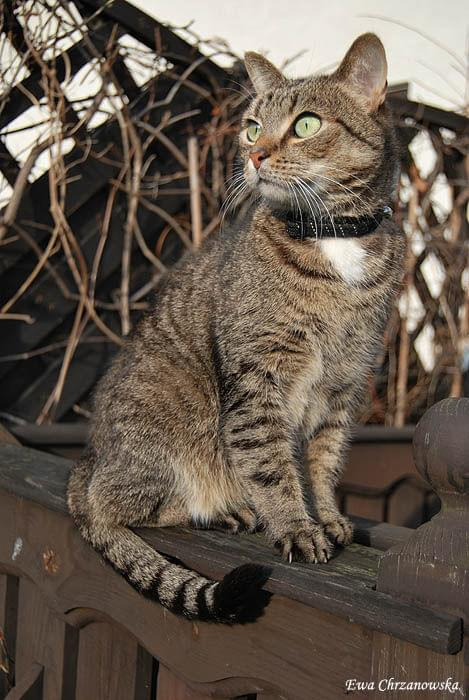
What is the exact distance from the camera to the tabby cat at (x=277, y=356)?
181 cm

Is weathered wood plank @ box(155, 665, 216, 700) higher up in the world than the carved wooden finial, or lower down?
lower down

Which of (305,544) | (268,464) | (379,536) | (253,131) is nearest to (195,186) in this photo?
(253,131)

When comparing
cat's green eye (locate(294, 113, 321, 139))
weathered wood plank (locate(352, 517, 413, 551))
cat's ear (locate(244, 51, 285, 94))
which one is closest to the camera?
weathered wood plank (locate(352, 517, 413, 551))

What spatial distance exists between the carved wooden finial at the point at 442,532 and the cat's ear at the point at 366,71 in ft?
3.62

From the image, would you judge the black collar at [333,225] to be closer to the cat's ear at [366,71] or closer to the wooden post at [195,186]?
the cat's ear at [366,71]

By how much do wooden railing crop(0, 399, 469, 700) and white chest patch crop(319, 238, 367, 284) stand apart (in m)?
0.66

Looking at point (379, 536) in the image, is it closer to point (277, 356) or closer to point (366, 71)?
point (277, 356)

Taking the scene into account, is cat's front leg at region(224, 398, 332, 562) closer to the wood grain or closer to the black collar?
the wood grain

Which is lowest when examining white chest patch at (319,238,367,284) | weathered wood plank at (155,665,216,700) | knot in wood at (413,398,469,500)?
weathered wood plank at (155,665,216,700)

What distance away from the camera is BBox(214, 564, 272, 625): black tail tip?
50.4 inches

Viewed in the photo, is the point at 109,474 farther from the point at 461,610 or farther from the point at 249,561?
the point at 461,610

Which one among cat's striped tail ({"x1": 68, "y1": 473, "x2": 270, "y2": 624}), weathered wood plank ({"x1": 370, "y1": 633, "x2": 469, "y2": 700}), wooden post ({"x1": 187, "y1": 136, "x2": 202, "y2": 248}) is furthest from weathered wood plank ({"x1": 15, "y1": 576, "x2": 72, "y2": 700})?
wooden post ({"x1": 187, "y1": 136, "x2": 202, "y2": 248})

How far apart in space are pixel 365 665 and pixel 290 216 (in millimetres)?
1199

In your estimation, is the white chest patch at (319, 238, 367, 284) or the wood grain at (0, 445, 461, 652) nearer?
the wood grain at (0, 445, 461, 652)
